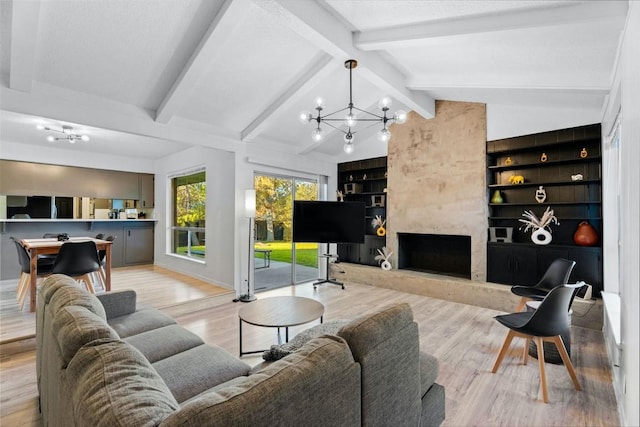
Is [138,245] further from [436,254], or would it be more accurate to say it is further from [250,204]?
[436,254]

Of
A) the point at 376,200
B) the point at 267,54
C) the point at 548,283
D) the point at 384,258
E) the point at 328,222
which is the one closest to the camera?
the point at 267,54

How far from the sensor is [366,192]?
6.44 metres

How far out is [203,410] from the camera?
0.76 meters

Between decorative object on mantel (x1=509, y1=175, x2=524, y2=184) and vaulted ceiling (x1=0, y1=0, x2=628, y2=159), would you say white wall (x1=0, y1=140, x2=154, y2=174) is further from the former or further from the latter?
decorative object on mantel (x1=509, y1=175, x2=524, y2=184)

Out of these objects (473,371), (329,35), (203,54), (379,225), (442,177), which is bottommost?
(473,371)

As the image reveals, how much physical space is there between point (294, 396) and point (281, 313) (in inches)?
70.7

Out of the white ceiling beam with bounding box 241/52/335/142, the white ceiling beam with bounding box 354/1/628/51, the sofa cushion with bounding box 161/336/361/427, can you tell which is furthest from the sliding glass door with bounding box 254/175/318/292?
the sofa cushion with bounding box 161/336/361/427

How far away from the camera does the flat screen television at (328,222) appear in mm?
5273

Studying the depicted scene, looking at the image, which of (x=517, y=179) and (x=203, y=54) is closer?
(x=203, y=54)

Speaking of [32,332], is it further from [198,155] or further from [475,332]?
[475,332]

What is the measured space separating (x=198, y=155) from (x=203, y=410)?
18.5 ft

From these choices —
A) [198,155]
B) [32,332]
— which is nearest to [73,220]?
[198,155]

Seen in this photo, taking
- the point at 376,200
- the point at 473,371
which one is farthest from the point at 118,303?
the point at 376,200

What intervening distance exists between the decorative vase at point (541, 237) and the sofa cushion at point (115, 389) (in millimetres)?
4699
